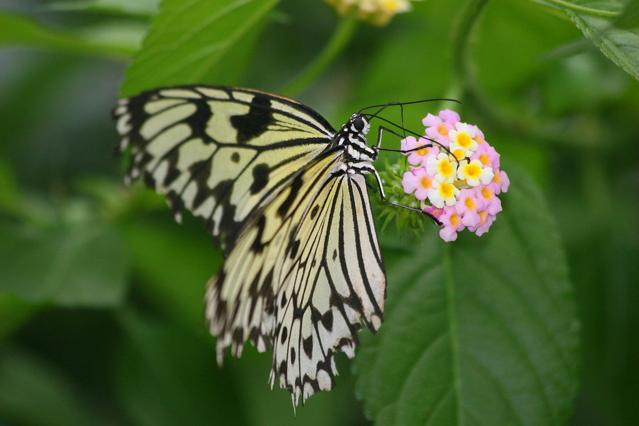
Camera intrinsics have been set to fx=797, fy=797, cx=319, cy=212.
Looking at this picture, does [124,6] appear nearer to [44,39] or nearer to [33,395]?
[44,39]

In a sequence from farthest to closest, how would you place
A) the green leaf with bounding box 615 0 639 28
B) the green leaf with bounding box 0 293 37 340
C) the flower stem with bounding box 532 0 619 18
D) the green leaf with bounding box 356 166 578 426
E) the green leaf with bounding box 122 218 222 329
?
the green leaf with bounding box 122 218 222 329 → the green leaf with bounding box 0 293 37 340 → the green leaf with bounding box 356 166 578 426 → the flower stem with bounding box 532 0 619 18 → the green leaf with bounding box 615 0 639 28

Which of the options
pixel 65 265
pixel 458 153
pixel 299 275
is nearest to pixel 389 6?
pixel 458 153

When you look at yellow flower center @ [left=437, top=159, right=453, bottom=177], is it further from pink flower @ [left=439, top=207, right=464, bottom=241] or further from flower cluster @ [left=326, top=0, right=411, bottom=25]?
flower cluster @ [left=326, top=0, right=411, bottom=25]

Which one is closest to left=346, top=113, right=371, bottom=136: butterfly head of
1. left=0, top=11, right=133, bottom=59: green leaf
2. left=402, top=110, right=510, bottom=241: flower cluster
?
left=402, top=110, right=510, bottom=241: flower cluster

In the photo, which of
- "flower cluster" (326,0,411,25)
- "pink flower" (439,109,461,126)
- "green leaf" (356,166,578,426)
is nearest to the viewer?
"pink flower" (439,109,461,126)

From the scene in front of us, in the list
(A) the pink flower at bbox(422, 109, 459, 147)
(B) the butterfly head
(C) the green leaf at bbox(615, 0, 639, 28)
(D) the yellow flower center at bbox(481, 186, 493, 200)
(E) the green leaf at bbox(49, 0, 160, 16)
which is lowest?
(D) the yellow flower center at bbox(481, 186, 493, 200)

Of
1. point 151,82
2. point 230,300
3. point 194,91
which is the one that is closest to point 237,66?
point 151,82
